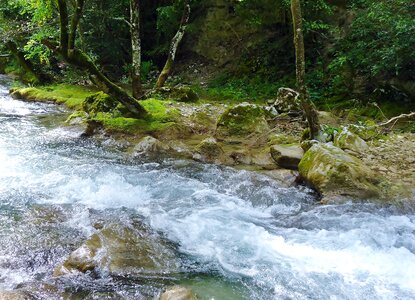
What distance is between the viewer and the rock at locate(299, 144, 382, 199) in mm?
6137

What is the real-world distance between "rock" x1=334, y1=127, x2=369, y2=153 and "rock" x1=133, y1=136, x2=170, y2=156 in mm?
3619

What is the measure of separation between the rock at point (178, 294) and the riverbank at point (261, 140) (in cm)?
323

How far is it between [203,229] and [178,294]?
5.65ft

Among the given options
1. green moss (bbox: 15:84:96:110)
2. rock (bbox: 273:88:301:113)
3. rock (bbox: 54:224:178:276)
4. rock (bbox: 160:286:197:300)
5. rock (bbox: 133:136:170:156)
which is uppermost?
rock (bbox: 273:88:301:113)

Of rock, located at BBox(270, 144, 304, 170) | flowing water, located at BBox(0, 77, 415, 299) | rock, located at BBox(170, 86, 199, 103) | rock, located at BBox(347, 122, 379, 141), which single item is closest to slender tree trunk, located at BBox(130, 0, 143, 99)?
rock, located at BBox(170, 86, 199, 103)

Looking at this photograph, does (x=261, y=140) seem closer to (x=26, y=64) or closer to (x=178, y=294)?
(x=178, y=294)

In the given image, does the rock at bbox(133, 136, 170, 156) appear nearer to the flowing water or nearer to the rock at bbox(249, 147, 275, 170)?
the flowing water

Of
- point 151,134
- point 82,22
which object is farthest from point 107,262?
point 82,22

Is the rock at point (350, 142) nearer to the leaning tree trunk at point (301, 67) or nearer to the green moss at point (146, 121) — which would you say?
the leaning tree trunk at point (301, 67)

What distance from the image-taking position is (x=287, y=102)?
404 inches

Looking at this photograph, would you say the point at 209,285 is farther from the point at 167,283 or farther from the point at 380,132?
the point at 380,132

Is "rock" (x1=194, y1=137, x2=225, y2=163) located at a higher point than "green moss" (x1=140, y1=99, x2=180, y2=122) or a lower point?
lower

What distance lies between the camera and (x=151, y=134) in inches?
368

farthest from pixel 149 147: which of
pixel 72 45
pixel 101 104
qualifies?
pixel 101 104
